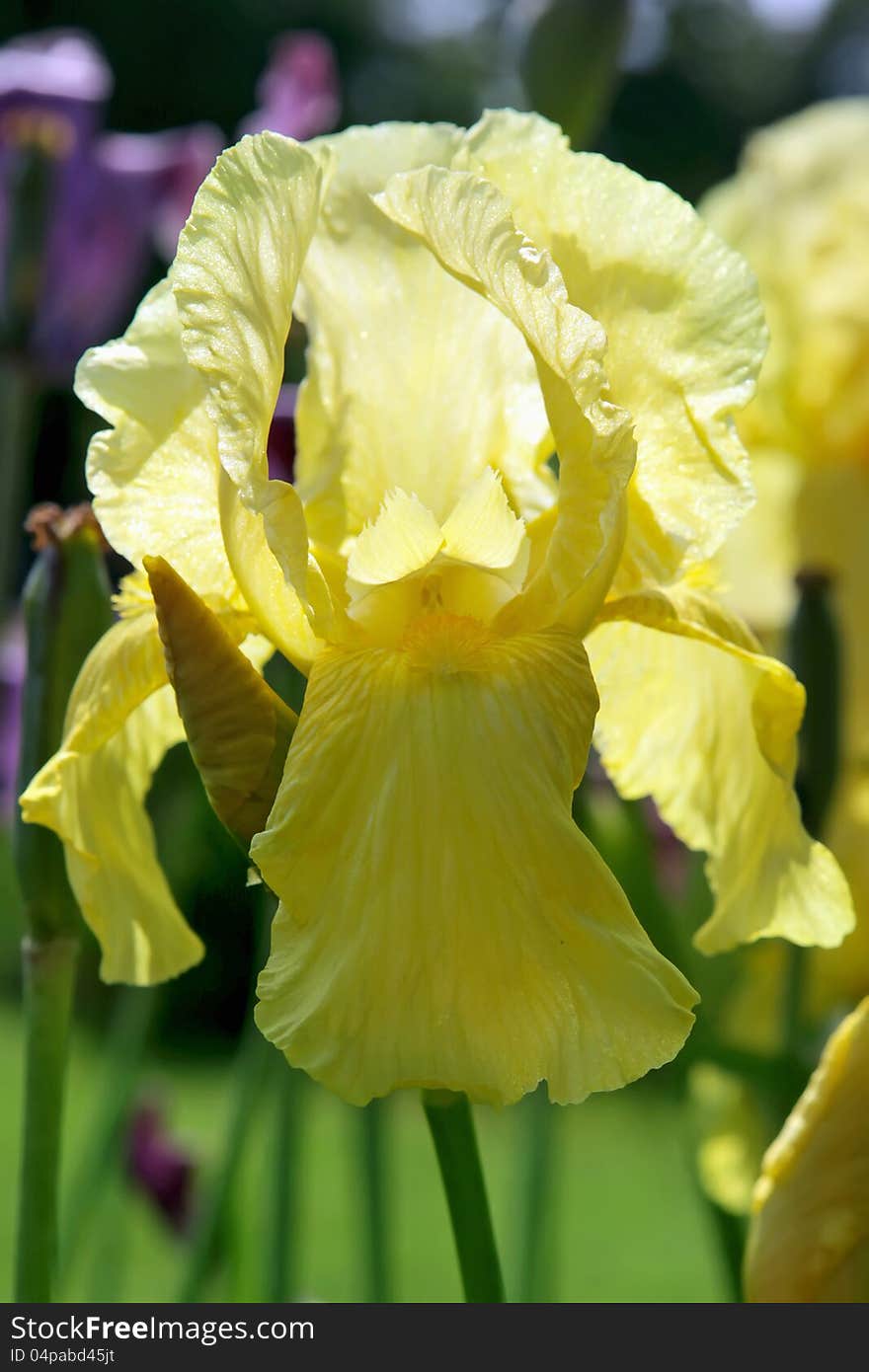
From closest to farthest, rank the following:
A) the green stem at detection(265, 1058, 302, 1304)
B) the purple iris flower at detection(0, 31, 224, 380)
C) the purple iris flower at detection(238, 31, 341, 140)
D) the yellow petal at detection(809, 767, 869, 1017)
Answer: the green stem at detection(265, 1058, 302, 1304) → the yellow petal at detection(809, 767, 869, 1017) → the purple iris flower at detection(238, 31, 341, 140) → the purple iris flower at detection(0, 31, 224, 380)

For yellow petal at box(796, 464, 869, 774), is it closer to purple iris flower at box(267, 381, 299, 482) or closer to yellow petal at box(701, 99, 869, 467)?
yellow petal at box(701, 99, 869, 467)

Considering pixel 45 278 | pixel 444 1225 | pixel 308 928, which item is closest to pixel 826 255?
pixel 45 278

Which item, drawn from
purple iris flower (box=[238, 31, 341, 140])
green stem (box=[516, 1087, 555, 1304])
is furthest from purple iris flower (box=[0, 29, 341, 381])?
green stem (box=[516, 1087, 555, 1304])

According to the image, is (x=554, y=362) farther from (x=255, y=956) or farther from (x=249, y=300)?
(x=255, y=956)

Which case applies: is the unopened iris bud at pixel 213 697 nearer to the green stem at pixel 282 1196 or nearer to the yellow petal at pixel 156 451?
the yellow petal at pixel 156 451

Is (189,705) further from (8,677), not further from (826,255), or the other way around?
(8,677)

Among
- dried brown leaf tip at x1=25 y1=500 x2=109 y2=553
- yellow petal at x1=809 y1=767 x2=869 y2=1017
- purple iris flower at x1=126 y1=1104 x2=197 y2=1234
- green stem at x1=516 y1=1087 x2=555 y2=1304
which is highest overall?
dried brown leaf tip at x1=25 y1=500 x2=109 y2=553

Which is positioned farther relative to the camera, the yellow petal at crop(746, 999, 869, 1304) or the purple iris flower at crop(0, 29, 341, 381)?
the purple iris flower at crop(0, 29, 341, 381)

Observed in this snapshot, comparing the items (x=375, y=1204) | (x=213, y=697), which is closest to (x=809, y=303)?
(x=375, y=1204)
